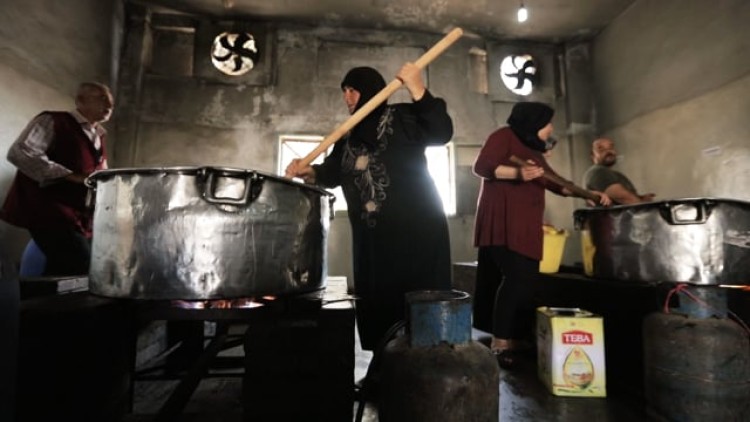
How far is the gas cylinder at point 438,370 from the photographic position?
908mm

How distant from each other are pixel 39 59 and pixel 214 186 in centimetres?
323

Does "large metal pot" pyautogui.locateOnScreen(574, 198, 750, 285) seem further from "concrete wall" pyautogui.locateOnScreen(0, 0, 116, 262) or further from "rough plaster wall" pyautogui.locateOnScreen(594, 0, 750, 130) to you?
"concrete wall" pyautogui.locateOnScreen(0, 0, 116, 262)

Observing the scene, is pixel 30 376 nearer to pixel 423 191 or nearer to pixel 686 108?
pixel 423 191

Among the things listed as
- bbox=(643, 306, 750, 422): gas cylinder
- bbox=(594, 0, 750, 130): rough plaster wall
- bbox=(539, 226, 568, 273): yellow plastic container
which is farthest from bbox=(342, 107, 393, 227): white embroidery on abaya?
bbox=(594, 0, 750, 130): rough plaster wall

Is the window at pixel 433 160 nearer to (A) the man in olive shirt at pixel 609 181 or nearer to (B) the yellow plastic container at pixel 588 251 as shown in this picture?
(A) the man in olive shirt at pixel 609 181

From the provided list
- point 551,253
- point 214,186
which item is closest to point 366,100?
point 214,186

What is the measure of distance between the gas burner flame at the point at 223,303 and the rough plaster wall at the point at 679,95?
13.6 feet

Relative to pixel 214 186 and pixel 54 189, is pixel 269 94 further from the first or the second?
pixel 214 186

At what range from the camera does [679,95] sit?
377 centimetres

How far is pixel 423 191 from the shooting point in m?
1.58

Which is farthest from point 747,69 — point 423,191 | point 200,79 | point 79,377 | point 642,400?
point 200,79

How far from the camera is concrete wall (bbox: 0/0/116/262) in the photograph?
2.53 m

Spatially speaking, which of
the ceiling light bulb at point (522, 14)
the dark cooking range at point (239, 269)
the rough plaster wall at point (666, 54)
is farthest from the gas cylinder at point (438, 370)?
the ceiling light bulb at point (522, 14)

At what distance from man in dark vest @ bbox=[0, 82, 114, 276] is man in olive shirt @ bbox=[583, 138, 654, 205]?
3441 millimetres
